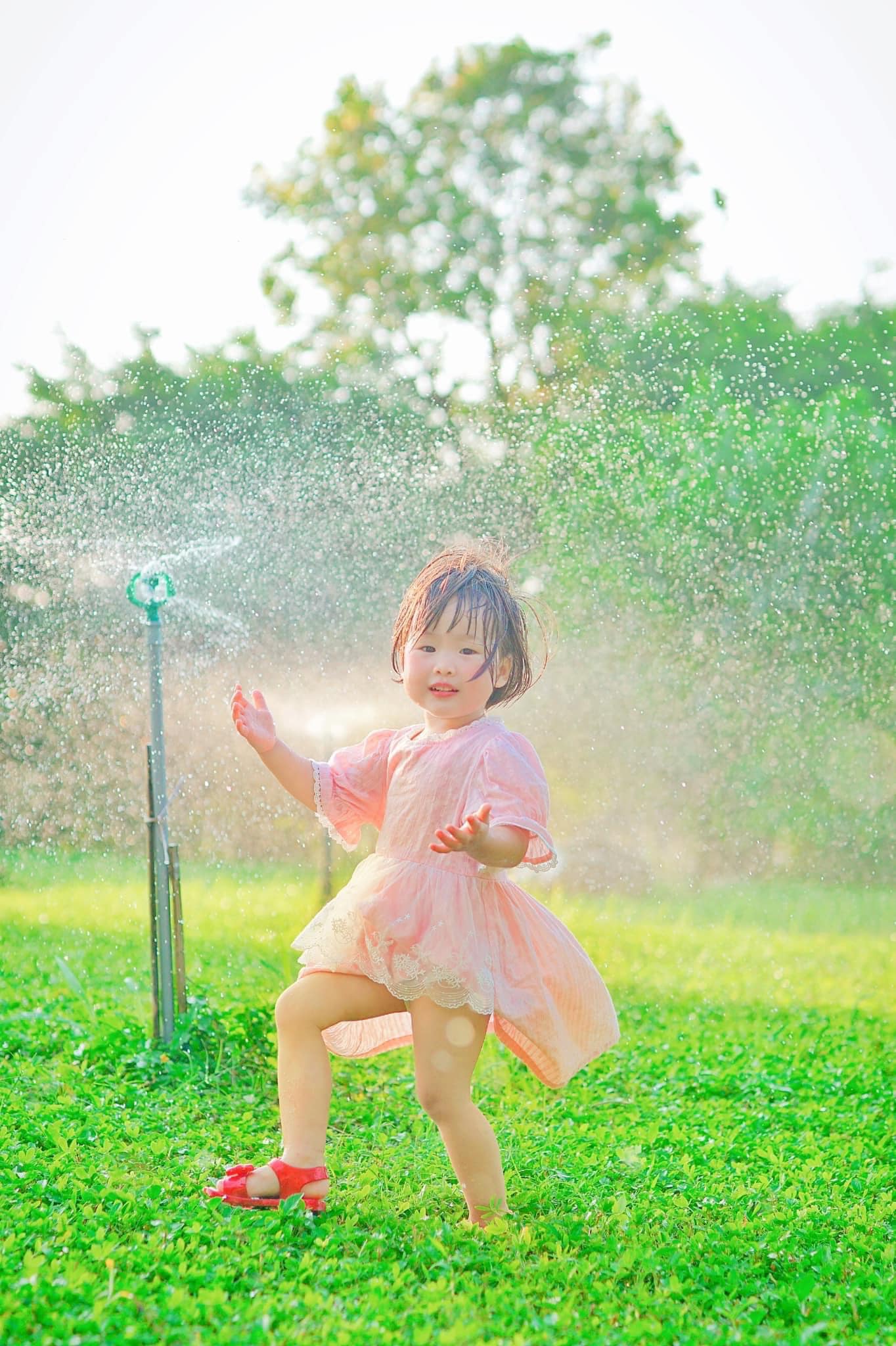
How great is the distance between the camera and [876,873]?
6422 millimetres

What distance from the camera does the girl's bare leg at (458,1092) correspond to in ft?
7.90

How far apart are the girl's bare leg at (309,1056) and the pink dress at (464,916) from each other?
0.14 feet

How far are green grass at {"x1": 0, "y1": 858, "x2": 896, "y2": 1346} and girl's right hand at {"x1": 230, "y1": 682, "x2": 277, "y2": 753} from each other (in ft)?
2.98

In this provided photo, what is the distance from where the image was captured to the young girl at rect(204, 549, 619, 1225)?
2.42m

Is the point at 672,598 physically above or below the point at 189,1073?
above

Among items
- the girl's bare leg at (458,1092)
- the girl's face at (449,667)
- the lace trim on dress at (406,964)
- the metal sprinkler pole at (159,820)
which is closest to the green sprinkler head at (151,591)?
the metal sprinkler pole at (159,820)

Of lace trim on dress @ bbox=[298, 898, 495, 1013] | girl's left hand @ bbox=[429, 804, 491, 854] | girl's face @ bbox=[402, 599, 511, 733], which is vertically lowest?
lace trim on dress @ bbox=[298, 898, 495, 1013]

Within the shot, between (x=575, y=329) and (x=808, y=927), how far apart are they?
3.33m

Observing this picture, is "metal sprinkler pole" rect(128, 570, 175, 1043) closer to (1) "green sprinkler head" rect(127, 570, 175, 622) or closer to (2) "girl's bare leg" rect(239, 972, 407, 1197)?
(1) "green sprinkler head" rect(127, 570, 175, 622)

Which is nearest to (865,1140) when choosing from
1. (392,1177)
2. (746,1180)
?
(746,1180)

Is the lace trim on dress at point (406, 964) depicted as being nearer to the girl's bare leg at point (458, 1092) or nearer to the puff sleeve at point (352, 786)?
the girl's bare leg at point (458, 1092)

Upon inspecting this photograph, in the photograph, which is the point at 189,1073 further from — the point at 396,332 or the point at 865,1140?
the point at 396,332

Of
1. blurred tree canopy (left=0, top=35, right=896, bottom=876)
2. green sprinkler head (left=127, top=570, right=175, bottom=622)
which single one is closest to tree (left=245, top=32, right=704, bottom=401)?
blurred tree canopy (left=0, top=35, right=896, bottom=876)

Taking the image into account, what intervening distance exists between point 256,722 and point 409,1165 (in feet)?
3.65
